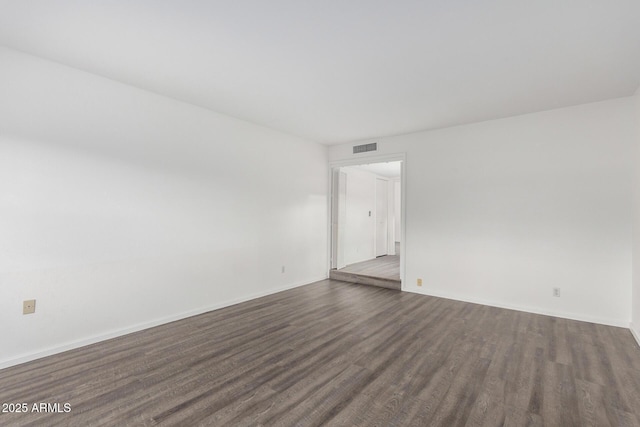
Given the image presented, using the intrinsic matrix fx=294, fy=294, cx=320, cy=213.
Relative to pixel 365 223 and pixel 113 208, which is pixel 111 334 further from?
pixel 365 223

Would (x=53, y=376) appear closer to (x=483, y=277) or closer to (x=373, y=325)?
(x=373, y=325)

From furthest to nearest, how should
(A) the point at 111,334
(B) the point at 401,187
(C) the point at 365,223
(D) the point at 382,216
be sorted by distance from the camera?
(D) the point at 382,216 < (C) the point at 365,223 < (B) the point at 401,187 < (A) the point at 111,334

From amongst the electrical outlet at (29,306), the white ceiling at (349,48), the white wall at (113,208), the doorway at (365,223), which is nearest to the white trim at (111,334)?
the white wall at (113,208)

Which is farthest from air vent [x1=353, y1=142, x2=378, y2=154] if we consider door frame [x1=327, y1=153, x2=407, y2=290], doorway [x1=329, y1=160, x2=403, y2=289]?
doorway [x1=329, y1=160, x2=403, y2=289]

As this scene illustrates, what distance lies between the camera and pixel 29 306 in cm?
261

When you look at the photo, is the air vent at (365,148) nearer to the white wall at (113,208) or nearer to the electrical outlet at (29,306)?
the white wall at (113,208)

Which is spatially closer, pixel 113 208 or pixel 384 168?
pixel 113 208

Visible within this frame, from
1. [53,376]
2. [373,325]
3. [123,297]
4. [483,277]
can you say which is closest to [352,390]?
[373,325]

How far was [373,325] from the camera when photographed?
11.4 ft

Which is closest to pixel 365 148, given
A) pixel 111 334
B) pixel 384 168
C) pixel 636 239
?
pixel 384 168

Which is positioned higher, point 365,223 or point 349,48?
point 349,48

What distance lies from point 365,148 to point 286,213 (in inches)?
75.0

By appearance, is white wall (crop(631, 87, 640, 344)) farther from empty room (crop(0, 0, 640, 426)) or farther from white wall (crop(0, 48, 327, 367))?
white wall (crop(0, 48, 327, 367))

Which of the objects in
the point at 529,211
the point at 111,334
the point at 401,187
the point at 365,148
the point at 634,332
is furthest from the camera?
the point at 365,148
